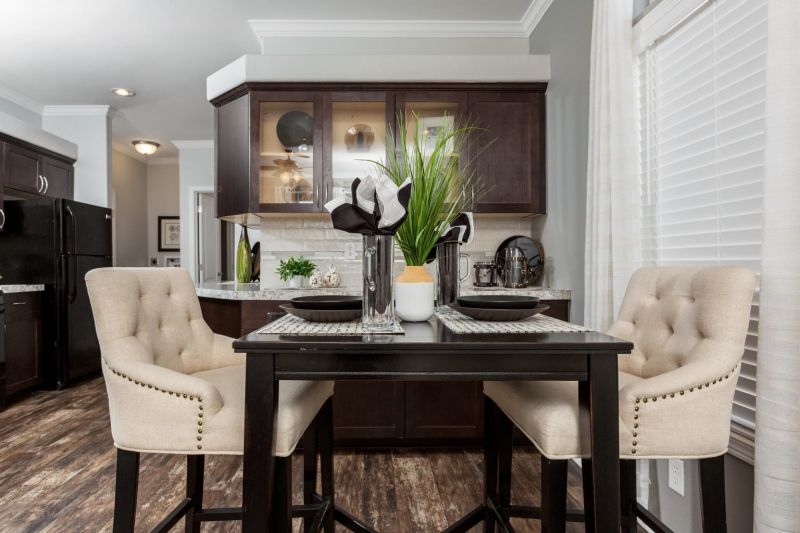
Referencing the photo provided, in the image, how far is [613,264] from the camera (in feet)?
6.17

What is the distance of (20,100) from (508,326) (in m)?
5.46

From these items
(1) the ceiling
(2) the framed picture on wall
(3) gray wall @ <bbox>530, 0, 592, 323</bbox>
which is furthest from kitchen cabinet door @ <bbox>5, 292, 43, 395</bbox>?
(3) gray wall @ <bbox>530, 0, 592, 323</bbox>

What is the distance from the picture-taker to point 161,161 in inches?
282

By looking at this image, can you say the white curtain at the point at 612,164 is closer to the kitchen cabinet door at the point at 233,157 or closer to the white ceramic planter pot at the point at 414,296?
the white ceramic planter pot at the point at 414,296

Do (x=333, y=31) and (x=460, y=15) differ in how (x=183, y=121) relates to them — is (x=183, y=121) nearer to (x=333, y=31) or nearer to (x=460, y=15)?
(x=333, y=31)

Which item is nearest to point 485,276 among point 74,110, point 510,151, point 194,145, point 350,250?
point 510,151

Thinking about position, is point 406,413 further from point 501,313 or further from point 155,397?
point 155,397

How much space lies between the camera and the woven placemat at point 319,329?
1085mm

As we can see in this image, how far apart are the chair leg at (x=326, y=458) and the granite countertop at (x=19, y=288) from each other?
3.21 metres

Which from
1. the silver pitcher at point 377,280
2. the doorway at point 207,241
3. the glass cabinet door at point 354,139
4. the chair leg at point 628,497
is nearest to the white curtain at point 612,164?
the chair leg at point 628,497

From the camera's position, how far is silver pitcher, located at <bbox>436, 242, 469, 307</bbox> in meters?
1.55

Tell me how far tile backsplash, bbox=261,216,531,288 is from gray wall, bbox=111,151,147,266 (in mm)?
4121

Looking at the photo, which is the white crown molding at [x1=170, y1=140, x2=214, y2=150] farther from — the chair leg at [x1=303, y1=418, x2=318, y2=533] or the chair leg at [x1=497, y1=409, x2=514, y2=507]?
the chair leg at [x1=497, y1=409, x2=514, y2=507]

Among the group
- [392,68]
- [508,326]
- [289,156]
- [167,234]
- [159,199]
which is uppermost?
[392,68]
